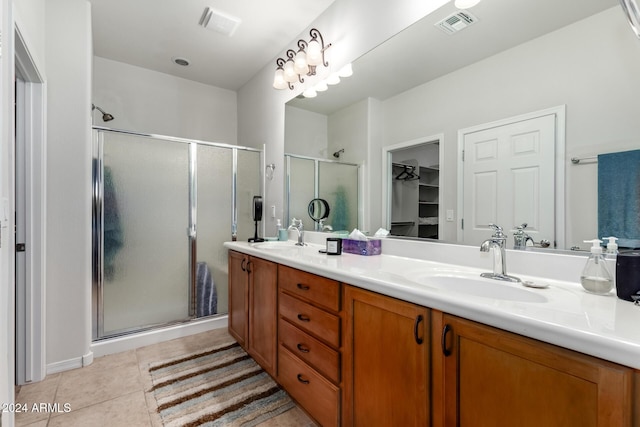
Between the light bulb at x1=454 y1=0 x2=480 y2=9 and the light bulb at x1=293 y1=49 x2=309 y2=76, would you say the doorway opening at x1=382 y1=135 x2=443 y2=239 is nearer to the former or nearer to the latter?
the light bulb at x1=454 y1=0 x2=480 y2=9

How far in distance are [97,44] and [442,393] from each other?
3.56m

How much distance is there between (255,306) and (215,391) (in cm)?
53

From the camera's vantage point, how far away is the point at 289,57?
2438mm

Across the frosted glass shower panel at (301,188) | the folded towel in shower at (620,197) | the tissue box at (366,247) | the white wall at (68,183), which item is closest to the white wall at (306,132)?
the frosted glass shower panel at (301,188)

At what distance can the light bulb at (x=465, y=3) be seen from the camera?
131 centimetres

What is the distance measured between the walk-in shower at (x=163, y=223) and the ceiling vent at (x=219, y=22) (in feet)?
3.18

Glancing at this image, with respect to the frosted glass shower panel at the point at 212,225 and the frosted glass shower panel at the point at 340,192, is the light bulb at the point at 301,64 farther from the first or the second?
the frosted glass shower panel at the point at 212,225

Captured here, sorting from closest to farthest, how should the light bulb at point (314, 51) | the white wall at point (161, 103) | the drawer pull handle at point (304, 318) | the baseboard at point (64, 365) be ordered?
the drawer pull handle at point (304, 318)
the baseboard at point (64, 365)
the light bulb at point (314, 51)
the white wall at point (161, 103)

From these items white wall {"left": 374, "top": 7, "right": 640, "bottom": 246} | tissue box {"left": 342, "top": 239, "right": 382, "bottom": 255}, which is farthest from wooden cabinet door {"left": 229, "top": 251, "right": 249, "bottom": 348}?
white wall {"left": 374, "top": 7, "right": 640, "bottom": 246}

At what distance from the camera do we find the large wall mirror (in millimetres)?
976

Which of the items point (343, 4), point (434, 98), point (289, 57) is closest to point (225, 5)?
point (289, 57)

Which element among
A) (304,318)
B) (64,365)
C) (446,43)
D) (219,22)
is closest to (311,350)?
(304,318)

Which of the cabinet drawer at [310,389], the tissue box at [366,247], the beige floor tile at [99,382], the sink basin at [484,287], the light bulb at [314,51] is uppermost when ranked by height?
the light bulb at [314,51]

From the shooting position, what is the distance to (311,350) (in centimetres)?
137
